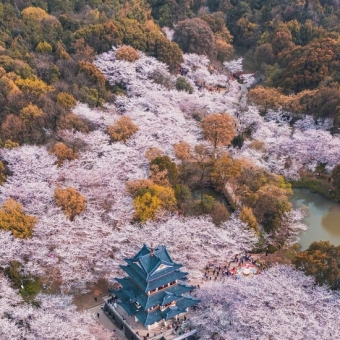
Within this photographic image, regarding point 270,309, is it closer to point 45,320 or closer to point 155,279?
point 155,279

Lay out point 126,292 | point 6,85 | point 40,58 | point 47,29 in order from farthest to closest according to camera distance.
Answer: point 47,29 → point 40,58 → point 6,85 → point 126,292

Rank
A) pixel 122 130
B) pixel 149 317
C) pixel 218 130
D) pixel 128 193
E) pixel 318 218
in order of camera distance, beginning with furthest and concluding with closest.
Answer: pixel 122 130 < pixel 218 130 < pixel 318 218 < pixel 128 193 < pixel 149 317

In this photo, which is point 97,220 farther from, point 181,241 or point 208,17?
point 208,17

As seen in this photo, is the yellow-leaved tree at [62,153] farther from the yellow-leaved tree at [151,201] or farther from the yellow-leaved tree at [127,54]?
the yellow-leaved tree at [127,54]

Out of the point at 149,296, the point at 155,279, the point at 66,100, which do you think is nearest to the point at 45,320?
the point at 149,296

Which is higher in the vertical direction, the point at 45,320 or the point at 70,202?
the point at 70,202

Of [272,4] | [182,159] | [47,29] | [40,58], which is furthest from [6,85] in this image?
[272,4]
